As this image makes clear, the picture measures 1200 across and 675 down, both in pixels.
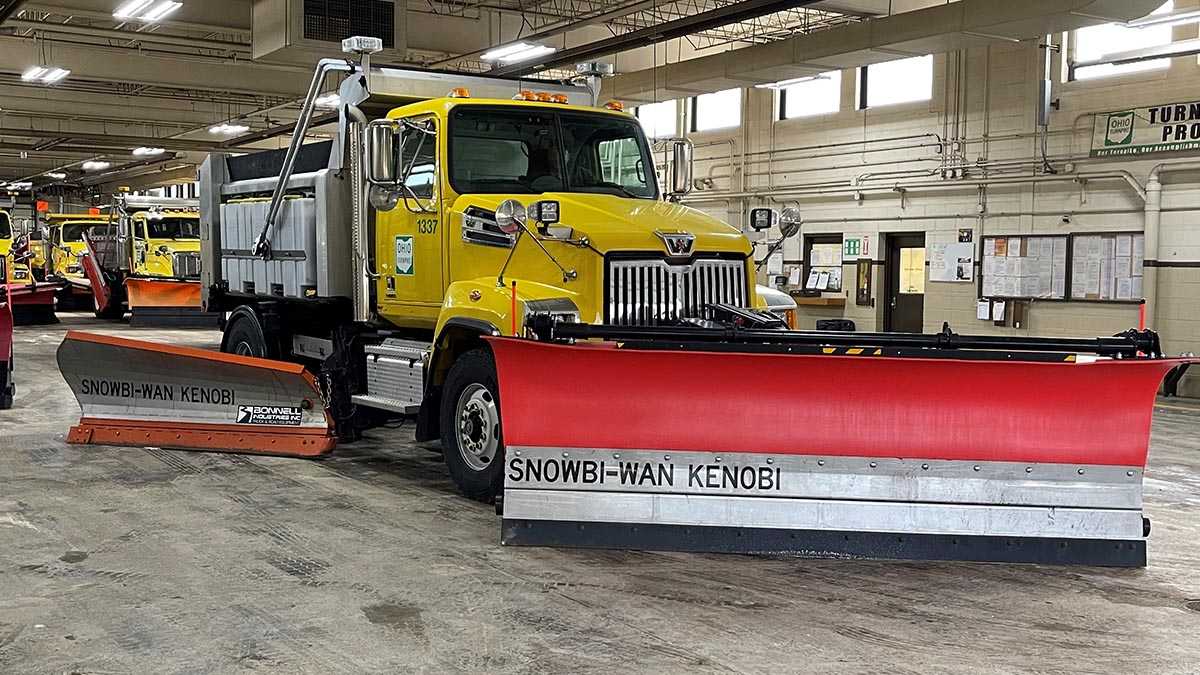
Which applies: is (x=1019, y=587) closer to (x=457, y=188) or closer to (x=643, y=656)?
(x=643, y=656)

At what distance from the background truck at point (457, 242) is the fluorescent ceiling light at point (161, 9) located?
5392 mm

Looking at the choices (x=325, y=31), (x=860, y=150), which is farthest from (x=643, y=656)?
(x=860, y=150)

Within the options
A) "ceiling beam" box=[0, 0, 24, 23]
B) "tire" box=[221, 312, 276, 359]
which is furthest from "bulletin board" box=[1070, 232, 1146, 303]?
"ceiling beam" box=[0, 0, 24, 23]

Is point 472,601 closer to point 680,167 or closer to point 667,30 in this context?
point 680,167

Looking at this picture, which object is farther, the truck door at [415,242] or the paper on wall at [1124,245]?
the paper on wall at [1124,245]

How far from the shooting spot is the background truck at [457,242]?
682cm

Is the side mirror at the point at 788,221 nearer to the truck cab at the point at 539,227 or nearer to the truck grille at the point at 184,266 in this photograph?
the truck cab at the point at 539,227

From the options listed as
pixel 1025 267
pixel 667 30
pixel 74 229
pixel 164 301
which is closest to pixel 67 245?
pixel 74 229

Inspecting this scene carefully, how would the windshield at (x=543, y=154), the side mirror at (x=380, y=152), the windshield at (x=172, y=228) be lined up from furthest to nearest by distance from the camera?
the windshield at (x=172, y=228) < the windshield at (x=543, y=154) < the side mirror at (x=380, y=152)

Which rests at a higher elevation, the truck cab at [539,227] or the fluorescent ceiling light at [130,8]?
the fluorescent ceiling light at [130,8]

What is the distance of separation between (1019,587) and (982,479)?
0.52m

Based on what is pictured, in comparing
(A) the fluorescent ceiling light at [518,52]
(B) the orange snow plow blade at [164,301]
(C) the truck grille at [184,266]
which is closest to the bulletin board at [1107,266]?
(A) the fluorescent ceiling light at [518,52]

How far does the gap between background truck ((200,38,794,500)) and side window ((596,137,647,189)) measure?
0.5 inches

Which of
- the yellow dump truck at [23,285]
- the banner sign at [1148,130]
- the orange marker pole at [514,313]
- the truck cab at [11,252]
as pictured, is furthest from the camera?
the yellow dump truck at [23,285]
